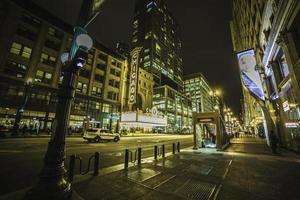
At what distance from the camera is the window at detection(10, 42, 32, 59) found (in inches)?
1171

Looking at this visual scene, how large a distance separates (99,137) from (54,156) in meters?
20.9

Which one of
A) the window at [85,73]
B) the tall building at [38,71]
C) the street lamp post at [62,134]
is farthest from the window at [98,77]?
the street lamp post at [62,134]

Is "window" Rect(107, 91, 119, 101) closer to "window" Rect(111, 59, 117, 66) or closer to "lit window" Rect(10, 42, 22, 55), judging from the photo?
"window" Rect(111, 59, 117, 66)

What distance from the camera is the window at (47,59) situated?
111 feet

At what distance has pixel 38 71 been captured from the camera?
32.9m

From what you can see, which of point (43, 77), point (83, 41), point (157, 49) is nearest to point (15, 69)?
point (43, 77)

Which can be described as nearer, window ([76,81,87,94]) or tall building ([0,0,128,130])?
tall building ([0,0,128,130])

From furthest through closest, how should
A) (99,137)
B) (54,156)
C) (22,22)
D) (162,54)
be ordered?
(162,54) → (22,22) → (99,137) → (54,156)

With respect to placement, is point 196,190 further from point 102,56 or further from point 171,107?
point 171,107

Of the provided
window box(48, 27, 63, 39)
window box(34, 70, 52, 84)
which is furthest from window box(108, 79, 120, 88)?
window box(48, 27, 63, 39)

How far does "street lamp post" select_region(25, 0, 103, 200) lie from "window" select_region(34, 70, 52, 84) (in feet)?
119

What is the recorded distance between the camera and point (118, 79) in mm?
52250

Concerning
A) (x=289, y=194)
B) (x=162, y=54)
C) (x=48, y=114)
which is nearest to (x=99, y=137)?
(x=48, y=114)

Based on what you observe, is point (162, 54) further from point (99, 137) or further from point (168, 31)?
point (99, 137)
